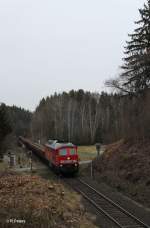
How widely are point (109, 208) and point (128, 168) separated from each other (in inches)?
305

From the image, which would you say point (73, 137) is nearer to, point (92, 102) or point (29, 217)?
point (92, 102)

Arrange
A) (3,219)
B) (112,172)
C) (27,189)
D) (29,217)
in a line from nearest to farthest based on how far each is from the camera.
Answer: (3,219), (29,217), (27,189), (112,172)

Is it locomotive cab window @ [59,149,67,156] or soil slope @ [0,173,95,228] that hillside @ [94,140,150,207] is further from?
soil slope @ [0,173,95,228]

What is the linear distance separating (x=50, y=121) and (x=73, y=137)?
14661mm

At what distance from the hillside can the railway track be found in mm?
1762

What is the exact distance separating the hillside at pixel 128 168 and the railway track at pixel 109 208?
5.78ft

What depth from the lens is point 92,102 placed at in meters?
109

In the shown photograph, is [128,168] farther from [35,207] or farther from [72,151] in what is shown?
[35,207]

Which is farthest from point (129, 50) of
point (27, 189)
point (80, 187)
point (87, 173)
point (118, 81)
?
point (27, 189)

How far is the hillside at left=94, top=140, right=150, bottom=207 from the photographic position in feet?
77.8

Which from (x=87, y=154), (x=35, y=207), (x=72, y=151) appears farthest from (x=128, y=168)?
(x=87, y=154)

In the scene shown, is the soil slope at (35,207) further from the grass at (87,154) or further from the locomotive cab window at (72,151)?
the grass at (87,154)

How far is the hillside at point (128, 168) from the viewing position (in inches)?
933

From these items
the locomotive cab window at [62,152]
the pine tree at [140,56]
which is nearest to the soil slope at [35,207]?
the locomotive cab window at [62,152]
